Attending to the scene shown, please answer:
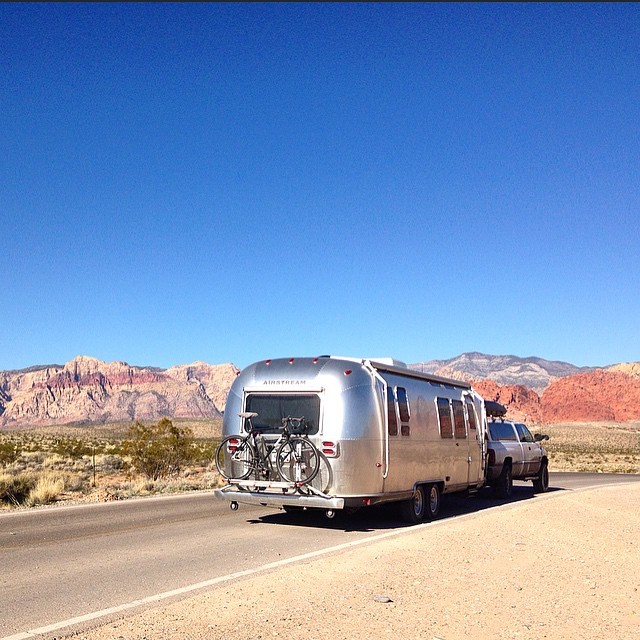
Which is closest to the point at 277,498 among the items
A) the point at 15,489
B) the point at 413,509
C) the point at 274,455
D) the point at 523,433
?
the point at 274,455

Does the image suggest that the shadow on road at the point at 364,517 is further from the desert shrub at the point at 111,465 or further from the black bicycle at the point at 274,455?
the desert shrub at the point at 111,465

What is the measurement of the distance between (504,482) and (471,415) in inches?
125

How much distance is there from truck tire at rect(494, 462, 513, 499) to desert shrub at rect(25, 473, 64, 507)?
10.9 meters

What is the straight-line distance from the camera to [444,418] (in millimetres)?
15172

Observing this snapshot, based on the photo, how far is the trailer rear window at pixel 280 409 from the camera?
12297 millimetres

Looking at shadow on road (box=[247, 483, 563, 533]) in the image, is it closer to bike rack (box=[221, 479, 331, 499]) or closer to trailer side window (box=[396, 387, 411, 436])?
bike rack (box=[221, 479, 331, 499])

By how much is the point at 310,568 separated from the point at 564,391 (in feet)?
546

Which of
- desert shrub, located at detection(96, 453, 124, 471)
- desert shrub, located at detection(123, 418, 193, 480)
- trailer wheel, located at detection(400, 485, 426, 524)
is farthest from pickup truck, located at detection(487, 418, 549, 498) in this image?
desert shrub, located at detection(96, 453, 124, 471)

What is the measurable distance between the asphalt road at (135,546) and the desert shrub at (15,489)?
2.75m

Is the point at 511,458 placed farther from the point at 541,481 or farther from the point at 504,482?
the point at 541,481

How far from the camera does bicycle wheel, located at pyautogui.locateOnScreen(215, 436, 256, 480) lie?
1275 centimetres

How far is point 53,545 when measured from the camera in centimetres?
1117

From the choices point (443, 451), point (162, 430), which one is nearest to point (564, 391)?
point (162, 430)

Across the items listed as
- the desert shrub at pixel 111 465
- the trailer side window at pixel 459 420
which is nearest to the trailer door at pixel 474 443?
the trailer side window at pixel 459 420
